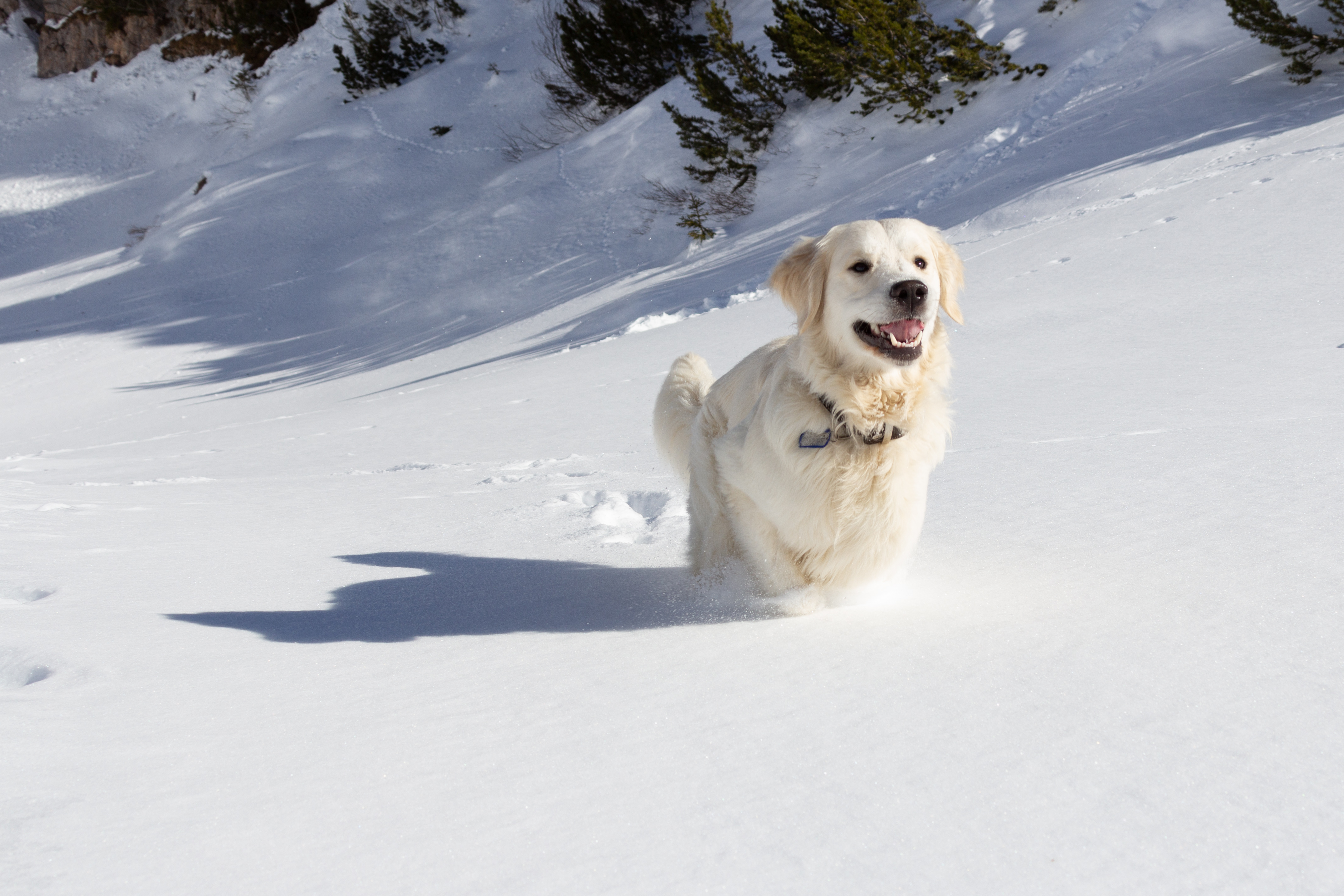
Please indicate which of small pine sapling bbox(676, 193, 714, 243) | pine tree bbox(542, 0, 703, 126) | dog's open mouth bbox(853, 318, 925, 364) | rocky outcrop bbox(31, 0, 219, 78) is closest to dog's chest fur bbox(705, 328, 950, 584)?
dog's open mouth bbox(853, 318, 925, 364)

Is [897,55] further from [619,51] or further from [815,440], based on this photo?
[815,440]

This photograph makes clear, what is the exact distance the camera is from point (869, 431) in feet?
8.27

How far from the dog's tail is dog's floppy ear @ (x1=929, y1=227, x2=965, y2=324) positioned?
37.1 inches

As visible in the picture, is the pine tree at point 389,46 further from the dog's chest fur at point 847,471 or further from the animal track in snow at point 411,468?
the dog's chest fur at point 847,471

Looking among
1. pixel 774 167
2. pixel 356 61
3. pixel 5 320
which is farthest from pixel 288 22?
pixel 774 167

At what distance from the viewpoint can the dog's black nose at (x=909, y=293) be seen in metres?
2.42

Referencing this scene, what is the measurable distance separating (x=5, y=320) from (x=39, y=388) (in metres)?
4.85

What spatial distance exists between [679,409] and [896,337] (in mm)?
1179

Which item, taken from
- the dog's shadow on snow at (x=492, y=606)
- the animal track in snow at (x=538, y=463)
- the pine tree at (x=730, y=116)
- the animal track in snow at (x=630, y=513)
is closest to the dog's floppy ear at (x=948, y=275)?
the dog's shadow on snow at (x=492, y=606)

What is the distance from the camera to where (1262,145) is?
295 inches

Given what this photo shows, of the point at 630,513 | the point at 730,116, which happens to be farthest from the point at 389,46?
the point at 630,513

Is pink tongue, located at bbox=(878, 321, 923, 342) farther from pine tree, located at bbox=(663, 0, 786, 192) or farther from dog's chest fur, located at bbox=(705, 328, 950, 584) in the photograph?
pine tree, located at bbox=(663, 0, 786, 192)

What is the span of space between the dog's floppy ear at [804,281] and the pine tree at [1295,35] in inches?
344

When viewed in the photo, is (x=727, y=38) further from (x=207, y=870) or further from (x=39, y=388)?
(x=207, y=870)
